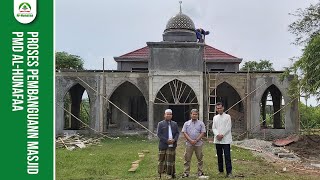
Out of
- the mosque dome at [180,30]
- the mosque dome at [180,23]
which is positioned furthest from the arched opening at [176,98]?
the mosque dome at [180,23]

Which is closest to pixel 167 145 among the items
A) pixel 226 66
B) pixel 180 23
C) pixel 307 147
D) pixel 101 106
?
pixel 307 147

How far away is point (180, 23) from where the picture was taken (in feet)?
86.4

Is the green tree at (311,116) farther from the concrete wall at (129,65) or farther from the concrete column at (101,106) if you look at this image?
the concrete column at (101,106)

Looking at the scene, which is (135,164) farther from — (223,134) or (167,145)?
(223,134)

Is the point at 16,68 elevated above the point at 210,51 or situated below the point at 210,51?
below

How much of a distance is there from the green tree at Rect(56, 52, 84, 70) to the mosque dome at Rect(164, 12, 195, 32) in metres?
13.9

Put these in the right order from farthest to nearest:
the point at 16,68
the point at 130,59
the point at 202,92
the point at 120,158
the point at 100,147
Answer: the point at 130,59
the point at 202,92
the point at 100,147
the point at 120,158
the point at 16,68

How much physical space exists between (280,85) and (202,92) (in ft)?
15.0

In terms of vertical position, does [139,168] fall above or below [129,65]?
below

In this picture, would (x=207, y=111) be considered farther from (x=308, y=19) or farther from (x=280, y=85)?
(x=308, y=19)

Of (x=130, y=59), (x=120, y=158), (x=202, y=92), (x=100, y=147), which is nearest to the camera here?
(x=120, y=158)

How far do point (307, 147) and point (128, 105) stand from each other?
10969mm

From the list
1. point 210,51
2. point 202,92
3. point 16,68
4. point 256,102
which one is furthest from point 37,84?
point 210,51

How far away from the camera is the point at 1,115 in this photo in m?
5.54
